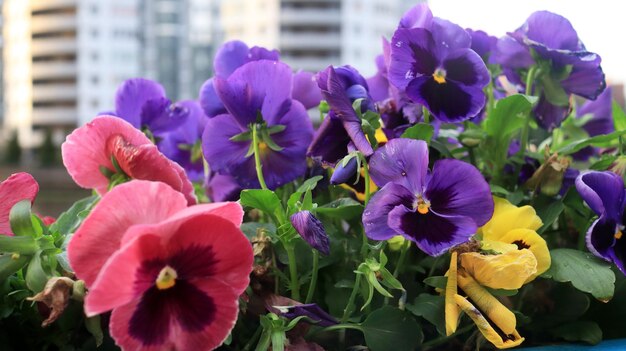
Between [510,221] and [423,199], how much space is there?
0.06 meters

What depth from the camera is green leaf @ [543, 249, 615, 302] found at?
14.3 inches

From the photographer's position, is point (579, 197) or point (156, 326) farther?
point (579, 197)

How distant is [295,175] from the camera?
448 mm

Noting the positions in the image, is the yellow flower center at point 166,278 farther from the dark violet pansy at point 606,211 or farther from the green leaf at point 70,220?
the dark violet pansy at point 606,211

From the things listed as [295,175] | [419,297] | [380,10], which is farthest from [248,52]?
[380,10]

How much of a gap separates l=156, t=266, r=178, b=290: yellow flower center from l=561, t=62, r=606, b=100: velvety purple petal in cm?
32

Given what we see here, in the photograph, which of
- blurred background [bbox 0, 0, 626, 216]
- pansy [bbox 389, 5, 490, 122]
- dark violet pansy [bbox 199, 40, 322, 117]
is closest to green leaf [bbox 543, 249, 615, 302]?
pansy [bbox 389, 5, 490, 122]

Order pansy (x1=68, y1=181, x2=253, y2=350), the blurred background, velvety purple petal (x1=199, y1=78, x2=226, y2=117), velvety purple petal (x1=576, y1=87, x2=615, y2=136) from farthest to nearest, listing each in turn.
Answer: the blurred background < velvety purple petal (x1=576, y1=87, x2=615, y2=136) < velvety purple petal (x1=199, y1=78, x2=226, y2=117) < pansy (x1=68, y1=181, x2=253, y2=350)

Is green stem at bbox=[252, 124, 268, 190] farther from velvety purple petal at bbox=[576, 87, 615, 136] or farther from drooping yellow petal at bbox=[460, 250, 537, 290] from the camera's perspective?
velvety purple petal at bbox=[576, 87, 615, 136]

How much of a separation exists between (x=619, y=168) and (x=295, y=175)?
0.21 meters

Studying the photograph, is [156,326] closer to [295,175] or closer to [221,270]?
[221,270]

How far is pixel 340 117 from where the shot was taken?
15.0 inches

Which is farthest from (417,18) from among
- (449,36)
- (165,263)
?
(165,263)

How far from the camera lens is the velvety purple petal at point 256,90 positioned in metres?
0.42
